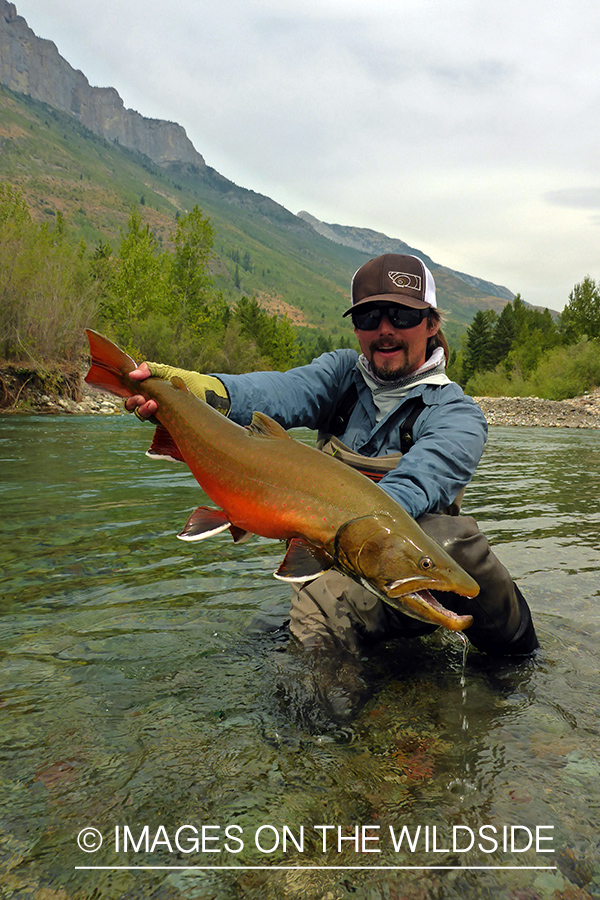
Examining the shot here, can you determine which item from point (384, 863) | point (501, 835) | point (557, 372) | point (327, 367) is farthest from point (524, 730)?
point (557, 372)

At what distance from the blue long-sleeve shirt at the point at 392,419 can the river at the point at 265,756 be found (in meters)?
1.06

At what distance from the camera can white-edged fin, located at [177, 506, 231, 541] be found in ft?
8.62

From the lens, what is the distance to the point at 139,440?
56.4 ft

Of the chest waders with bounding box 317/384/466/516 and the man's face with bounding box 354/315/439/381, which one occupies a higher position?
the man's face with bounding box 354/315/439/381

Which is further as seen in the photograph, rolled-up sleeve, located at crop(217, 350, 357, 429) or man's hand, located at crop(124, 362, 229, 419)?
rolled-up sleeve, located at crop(217, 350, 357, 429)

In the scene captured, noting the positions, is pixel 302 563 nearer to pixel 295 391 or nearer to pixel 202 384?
pixel 202 384

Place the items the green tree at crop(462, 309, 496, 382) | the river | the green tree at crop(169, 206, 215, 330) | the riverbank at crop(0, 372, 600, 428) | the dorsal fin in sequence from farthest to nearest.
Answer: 1. the green tree at crop(462, 309, 496, 382)
2. the green tree at crop(169, 206, 215, 330)
3. the riverbank at crop(0, 372, 600, 428)
4. the dorsal fin
5. the river

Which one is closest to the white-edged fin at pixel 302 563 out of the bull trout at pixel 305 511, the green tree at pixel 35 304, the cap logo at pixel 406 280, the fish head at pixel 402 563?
the bull trout at pixel 305 511

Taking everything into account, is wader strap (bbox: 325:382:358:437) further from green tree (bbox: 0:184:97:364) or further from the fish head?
green tree (bbox: 0:184:97:364)

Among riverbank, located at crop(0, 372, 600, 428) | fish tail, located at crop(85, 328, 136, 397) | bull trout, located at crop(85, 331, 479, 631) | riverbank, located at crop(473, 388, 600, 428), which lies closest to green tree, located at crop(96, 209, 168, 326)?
riverbank, located at crop(0, 372, 600, 428)

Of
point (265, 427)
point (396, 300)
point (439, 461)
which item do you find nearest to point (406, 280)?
point (396, 300)

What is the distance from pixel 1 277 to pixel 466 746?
81.1 feet

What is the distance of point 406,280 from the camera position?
3.65m

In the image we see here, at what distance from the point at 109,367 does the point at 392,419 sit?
1724 mm
